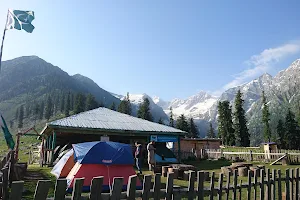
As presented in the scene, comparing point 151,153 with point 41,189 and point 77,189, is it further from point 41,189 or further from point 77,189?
point 41,189

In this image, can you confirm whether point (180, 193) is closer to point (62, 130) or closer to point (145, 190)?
point (145, 190)

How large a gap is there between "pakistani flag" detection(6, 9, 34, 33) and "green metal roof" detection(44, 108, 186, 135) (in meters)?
7.52

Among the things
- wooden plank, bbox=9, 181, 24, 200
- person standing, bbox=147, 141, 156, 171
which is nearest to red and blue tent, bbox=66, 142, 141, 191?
person standing, bbox=147, 141, 156, 171

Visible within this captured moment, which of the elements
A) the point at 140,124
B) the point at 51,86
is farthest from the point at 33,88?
the point at 140,124

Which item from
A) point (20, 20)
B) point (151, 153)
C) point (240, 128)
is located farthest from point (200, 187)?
point (240, 128)

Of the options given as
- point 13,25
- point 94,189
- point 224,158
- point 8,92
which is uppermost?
point 8,92

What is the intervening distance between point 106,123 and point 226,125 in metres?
50.4

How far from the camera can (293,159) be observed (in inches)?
840

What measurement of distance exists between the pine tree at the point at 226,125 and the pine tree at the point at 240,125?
167 cm

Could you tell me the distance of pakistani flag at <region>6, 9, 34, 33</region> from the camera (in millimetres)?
12703

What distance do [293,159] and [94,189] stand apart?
22.3 meters

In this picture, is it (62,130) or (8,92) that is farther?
(8,92)

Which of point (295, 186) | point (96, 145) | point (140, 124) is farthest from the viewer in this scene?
point (140, 124)

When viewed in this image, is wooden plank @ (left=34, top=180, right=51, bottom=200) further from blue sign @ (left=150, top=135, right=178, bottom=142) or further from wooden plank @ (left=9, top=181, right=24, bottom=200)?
blue sign @ (left=150, top=135, right=178, bottom=142)
